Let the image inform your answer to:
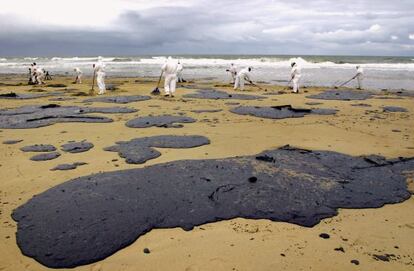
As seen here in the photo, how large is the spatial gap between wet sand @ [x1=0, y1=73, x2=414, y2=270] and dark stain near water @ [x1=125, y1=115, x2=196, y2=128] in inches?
13.0

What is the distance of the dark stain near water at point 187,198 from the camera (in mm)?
4301

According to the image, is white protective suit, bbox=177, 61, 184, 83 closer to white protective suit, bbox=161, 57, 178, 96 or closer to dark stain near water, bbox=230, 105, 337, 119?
white protective suit, bbox=161, 57, 178, 96

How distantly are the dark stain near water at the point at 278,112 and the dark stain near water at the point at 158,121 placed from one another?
225 centimetres

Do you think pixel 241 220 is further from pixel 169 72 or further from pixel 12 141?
pixel 169 72

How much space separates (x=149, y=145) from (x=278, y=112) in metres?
5.79

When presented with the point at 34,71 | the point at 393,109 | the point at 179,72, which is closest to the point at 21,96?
the point at 34,71

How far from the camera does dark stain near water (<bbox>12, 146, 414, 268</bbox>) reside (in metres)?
4.30

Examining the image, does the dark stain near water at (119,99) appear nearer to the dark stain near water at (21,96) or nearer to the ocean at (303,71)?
the dark stain near water at (21,96)

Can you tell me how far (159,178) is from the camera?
6121 mm

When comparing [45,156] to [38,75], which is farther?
[38,75]

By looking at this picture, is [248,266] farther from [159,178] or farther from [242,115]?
[242,115]

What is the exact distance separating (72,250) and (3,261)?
65 centimetres

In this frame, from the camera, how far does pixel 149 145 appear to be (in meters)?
8.27

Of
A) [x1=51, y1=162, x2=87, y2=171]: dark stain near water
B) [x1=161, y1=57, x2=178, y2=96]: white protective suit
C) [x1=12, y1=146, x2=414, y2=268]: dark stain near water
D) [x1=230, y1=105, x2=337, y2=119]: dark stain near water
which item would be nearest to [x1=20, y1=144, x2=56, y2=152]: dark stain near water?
[x1=51, y1=162, x2=87, y2=171]: dark stain near water
